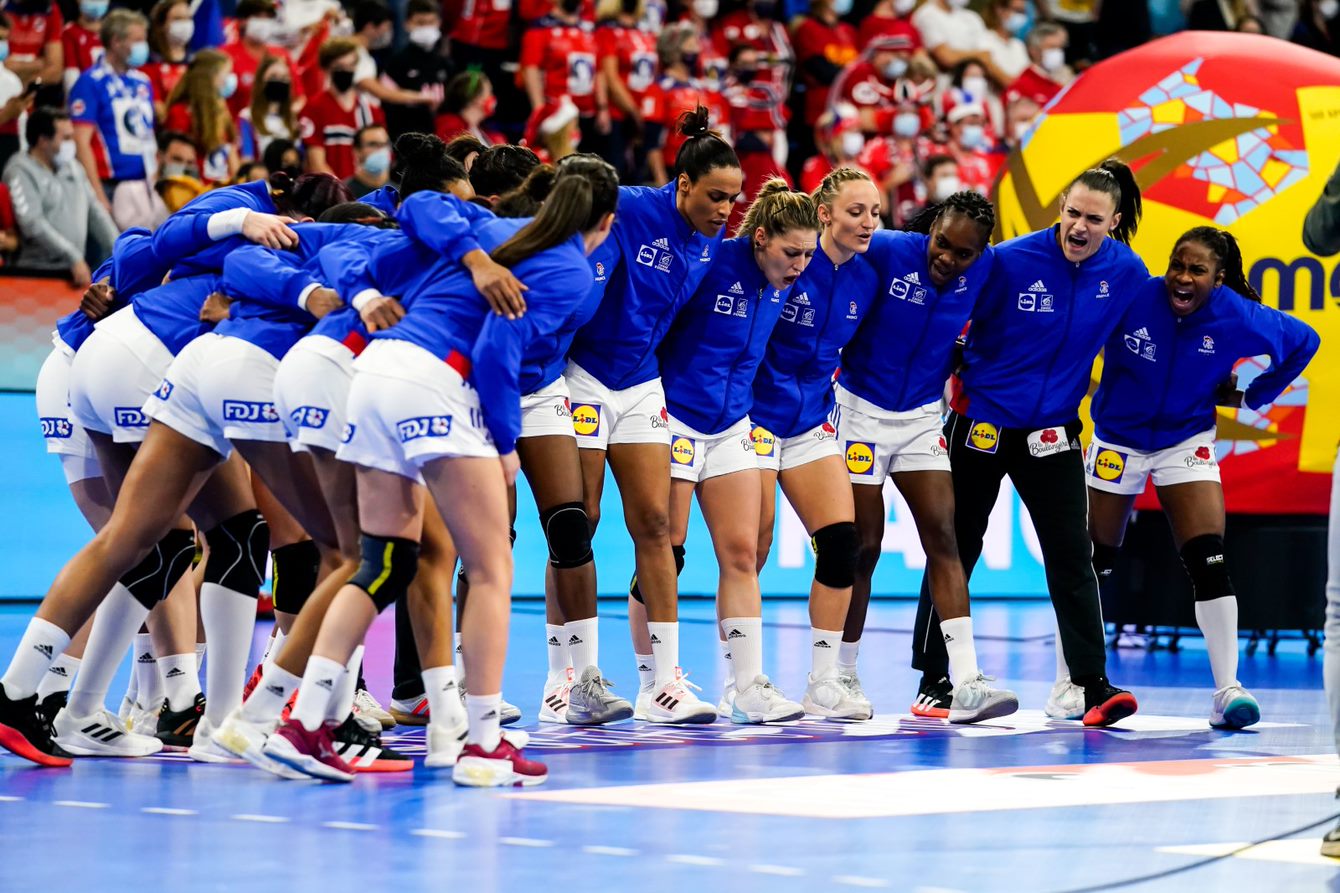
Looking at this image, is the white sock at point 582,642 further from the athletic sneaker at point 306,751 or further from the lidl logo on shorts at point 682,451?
the athletic sneaker at point 306,751

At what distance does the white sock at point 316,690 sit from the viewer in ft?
16.3

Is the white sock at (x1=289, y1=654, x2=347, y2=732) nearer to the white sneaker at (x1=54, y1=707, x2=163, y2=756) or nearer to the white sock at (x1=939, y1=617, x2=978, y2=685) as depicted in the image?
the white sneaker at (x1=54, y1=707, x2=163, y2=756)

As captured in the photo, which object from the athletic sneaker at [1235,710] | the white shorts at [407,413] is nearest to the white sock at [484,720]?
the white shorts at [407,413]

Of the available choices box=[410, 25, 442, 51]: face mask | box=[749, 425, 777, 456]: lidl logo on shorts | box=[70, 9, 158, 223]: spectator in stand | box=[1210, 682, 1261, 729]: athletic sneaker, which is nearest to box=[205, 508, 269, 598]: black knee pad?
box=[749, 425, 777, 456]: lidl logo on shorts

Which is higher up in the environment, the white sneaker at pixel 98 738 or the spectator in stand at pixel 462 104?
the spectator in stand at pixel 462 104

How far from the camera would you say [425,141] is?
6.10 m

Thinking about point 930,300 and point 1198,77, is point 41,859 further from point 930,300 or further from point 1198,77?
point 1198,77

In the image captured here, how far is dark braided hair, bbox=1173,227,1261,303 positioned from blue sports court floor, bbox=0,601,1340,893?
1813 mm

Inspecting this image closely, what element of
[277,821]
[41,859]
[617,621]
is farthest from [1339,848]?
[617,621]

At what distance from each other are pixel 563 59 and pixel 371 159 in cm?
270

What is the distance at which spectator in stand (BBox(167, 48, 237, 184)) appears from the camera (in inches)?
483

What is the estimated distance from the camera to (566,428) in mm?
6500

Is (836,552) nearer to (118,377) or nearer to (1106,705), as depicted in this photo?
(1106,705)

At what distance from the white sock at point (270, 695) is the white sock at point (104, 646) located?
758mm
